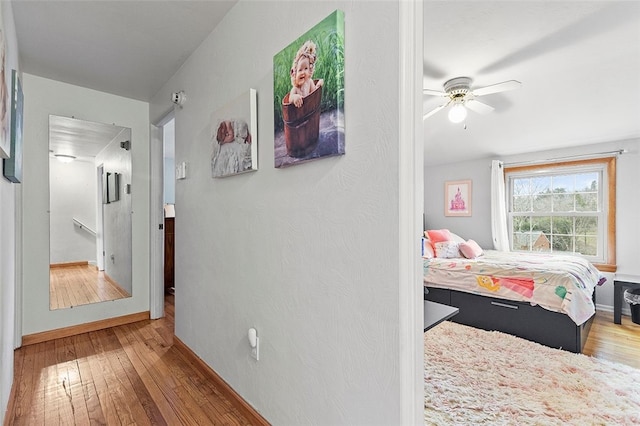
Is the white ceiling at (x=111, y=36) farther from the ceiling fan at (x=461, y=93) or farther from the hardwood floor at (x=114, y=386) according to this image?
the hardwood floor at (x=114, y=386)

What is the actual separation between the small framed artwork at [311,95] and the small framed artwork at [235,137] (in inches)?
8.8

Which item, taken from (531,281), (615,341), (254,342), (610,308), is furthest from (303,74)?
(610,308)

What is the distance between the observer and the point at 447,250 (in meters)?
3.68

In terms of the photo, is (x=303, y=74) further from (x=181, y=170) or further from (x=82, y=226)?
(x=82, y=226)

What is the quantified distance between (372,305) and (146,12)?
6.49ft

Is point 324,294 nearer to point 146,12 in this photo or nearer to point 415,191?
point 415,191

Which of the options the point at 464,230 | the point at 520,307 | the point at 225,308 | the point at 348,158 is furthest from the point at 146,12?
the point at 464,230

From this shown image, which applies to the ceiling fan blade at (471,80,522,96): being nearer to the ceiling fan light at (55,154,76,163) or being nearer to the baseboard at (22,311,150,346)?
the ceiling fan light at (55,154,76,163)

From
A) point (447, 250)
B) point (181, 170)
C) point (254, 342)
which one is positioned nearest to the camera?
point (254, 342)

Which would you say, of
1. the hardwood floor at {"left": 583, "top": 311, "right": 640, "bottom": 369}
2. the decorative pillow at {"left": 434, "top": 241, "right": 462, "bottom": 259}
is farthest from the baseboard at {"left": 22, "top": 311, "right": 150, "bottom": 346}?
the hardwood floor at {"left": 583, "top": 311, "right": 640, "bottom": 369}

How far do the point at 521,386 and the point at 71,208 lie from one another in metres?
3.83

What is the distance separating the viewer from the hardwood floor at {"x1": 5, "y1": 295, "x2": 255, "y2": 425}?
5.24ft

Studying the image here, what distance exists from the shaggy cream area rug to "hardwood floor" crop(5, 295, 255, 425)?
125cm

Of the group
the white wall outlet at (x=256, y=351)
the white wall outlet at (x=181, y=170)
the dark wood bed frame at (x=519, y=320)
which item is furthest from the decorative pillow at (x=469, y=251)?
the white wall outlet at (x=181, y=170)
